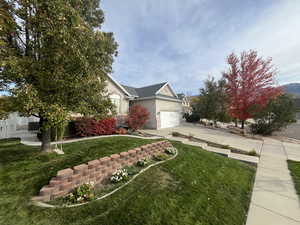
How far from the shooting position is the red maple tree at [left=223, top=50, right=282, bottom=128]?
12.5 metres

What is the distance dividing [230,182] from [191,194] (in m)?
1.62

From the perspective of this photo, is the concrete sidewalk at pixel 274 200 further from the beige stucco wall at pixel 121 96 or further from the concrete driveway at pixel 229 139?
the beige stucco wall at pixel 121 96

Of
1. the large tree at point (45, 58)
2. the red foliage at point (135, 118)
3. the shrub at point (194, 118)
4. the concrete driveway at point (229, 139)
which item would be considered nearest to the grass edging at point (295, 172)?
the concrete driveway at point (229, 139)

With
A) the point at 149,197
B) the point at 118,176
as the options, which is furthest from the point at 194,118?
the point at 149,197

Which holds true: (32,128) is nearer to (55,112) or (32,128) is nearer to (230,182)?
(55,112)

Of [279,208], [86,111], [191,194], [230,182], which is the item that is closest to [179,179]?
[191,194]

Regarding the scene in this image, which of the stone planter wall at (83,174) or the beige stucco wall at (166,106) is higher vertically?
the beige stucco wall at (166,106)

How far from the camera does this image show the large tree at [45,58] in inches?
141

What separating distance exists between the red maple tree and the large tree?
14.5 m

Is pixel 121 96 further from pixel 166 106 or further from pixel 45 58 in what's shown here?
pixel 45 58

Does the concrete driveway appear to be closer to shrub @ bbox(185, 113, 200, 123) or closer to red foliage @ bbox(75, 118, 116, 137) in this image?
red foliage @ bbox(75, 118, 116, 137)

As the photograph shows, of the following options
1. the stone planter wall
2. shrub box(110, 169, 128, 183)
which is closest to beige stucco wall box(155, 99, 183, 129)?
the stone planter wall

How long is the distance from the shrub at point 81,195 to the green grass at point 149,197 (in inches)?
7.5

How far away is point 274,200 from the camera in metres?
3.30
